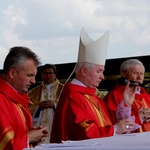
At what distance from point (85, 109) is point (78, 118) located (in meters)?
0.16

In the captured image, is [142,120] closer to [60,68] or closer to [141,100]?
[141,100]

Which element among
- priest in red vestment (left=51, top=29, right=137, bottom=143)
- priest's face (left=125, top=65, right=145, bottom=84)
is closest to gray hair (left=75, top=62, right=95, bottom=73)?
priest in red vestment (left=51, top=29, right=137, bottom=143)

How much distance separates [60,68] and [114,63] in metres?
1.14

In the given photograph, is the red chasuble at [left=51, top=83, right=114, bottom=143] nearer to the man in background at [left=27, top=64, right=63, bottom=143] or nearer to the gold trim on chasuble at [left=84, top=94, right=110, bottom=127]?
the gold trim on chasuble at [left=84, top=94, right=110, bottom=127]

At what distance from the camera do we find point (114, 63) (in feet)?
28.0

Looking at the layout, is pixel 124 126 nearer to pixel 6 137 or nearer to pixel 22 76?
pixel 22 76

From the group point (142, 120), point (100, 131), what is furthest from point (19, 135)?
point (142, 120)

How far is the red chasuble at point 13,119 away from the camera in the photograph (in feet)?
9.20

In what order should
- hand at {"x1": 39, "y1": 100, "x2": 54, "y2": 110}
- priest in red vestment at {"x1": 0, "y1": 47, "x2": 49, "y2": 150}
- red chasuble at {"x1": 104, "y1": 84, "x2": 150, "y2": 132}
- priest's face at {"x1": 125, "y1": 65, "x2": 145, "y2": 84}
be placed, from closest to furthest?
priest in red vestment at {"x1": 0, "y1": 47, "x2": 49, "y2": 150} → red chasuble at {"x1": 104, "y1": 84, "x2": 150, "y2": 132} → priest's face at {"x1": 125, "y1": 65, "x2": 145, "y2": 84} → hand at {"x1": 39, "y1": 100, "x2": 54, "y2": 110}

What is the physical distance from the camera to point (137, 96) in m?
4.78

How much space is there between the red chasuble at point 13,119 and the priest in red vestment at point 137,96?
1223 millimetres

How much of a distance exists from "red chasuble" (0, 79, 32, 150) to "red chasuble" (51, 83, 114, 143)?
382 mm

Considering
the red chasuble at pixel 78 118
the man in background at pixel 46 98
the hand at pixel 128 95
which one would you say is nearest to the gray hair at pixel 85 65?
the red chasuble at pixel 78 118

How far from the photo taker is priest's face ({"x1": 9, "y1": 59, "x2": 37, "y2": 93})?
119 inches
